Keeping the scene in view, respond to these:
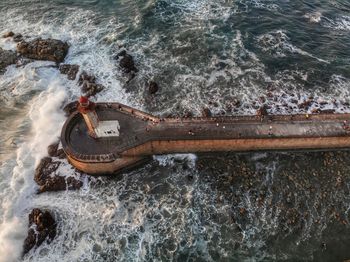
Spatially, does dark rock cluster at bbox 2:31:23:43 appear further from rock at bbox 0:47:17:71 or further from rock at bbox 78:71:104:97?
rock at bbox 78:71:104:97

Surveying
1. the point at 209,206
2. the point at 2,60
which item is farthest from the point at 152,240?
the point at 2,60

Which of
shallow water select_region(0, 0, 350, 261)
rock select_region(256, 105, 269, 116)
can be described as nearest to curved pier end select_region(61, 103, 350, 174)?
shallow water select_region(0, 0, 350, 261)

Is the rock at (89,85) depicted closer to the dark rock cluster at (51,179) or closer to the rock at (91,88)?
the rock at (91,88)

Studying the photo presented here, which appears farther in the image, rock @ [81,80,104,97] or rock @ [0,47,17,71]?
rock @ [0,47,17,71]

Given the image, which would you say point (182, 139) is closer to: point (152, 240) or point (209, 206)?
point (209, 206)

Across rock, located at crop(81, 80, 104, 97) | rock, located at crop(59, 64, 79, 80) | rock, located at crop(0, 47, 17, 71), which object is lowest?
rock, located at crop(81, 80, 104, 97)

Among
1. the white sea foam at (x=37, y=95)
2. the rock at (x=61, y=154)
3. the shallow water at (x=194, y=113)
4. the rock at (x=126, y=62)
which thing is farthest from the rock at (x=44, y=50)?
the rock at (x=61, y=154)
